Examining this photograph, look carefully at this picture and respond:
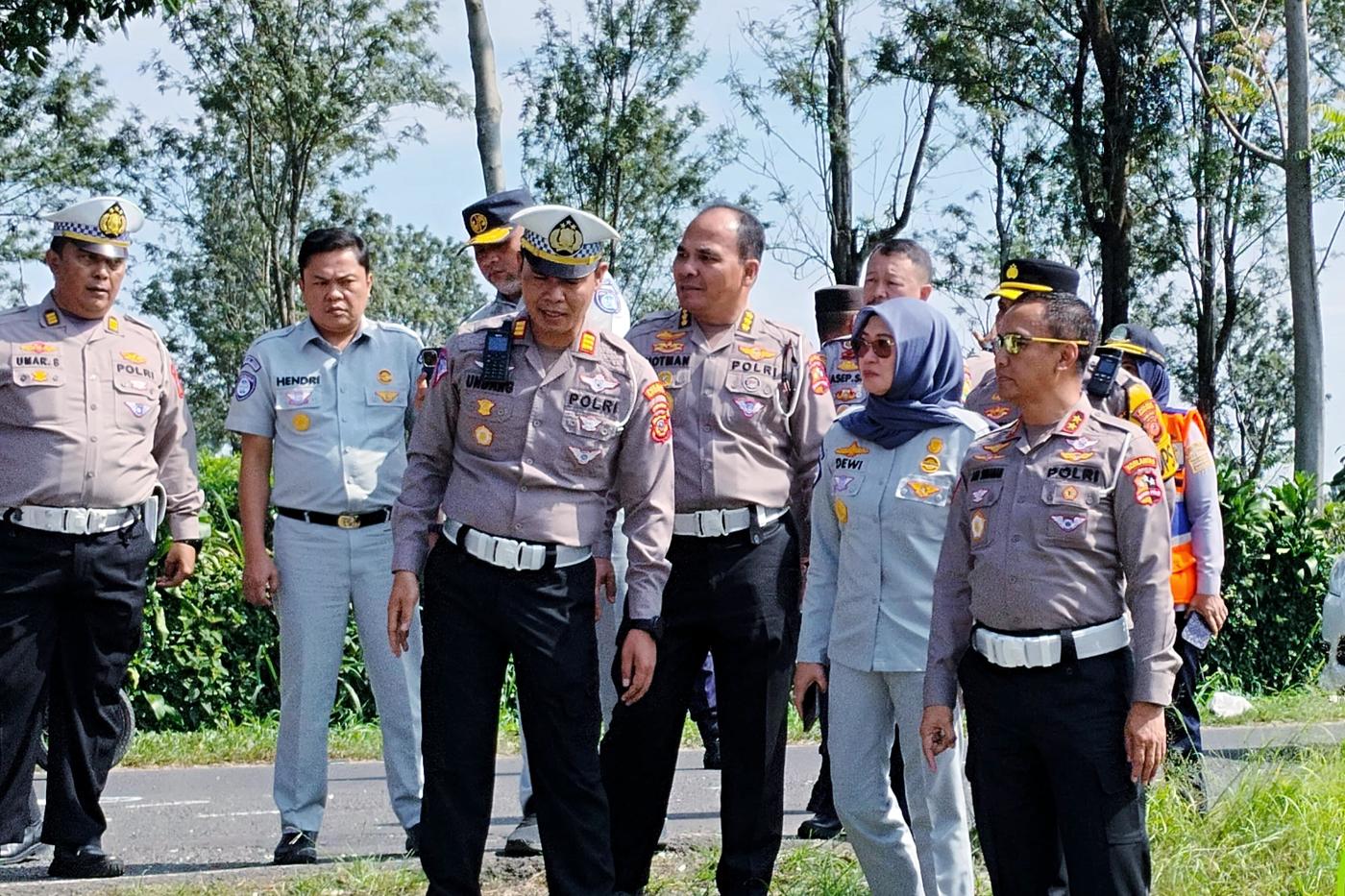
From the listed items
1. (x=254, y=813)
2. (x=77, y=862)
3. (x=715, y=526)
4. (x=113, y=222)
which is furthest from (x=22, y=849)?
(x=715, y=526)

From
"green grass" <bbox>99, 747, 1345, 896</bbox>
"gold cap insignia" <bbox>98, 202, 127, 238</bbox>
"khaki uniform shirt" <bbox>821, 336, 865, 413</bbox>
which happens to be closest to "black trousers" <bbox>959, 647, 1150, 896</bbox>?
"green grass" <bbox>99, 747, 1345, 896</bbox>

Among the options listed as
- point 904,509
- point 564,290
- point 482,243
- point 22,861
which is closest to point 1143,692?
point 904,509

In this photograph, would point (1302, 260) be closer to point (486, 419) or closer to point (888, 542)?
point (888, 542)

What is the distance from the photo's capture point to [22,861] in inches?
234

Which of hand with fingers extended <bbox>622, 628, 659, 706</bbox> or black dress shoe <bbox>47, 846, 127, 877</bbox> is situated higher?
hand with fingers extended <bbox>622, 628, 659, 706</bbox>

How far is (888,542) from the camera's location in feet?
15.3

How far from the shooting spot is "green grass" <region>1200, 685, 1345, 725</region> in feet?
31.5

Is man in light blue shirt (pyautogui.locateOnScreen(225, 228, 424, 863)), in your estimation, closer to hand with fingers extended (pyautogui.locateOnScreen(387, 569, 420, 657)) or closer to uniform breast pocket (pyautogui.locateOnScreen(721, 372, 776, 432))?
hand with fingers extended (pyautogui.locateOnScreen(387, 569, 420, 657))

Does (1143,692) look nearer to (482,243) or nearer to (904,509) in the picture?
(904,509)

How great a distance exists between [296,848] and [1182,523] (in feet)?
11.1

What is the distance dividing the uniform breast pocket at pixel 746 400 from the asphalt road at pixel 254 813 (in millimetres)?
1845

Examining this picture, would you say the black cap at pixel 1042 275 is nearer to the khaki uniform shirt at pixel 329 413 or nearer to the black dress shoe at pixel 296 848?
the khaki uniform shirt at pixel 329 413

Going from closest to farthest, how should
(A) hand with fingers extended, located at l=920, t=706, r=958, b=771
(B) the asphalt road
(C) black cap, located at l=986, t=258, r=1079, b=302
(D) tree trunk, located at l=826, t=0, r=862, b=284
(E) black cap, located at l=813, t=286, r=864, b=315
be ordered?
(A) hand with fingers extended, located at l=920, t=706, r=958, b=771 < (C) black cap, located at l=986, t=258, r=1079, b=302 < (B) the asphalt road < (E) black cap, located at l=813, t=286, r=864, b=315 < (D) tree trunk, located at l=826, t=0, r=862, b=284

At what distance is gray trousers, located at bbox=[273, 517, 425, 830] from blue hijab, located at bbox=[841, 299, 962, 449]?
2.09 metres
